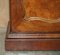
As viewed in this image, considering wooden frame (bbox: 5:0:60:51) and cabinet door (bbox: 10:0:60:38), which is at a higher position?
Answer: cabinet door (bbox: 10:0:60:38)

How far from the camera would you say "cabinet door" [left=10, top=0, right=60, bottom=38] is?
40.5 inches

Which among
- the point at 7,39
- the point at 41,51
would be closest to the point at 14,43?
the point at 7,39

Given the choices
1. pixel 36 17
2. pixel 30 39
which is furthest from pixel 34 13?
pixel 30 39

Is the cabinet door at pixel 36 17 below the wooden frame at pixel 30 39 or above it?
above

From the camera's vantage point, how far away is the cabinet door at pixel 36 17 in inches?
40.5

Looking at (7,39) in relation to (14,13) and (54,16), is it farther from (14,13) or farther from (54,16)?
(54,16)

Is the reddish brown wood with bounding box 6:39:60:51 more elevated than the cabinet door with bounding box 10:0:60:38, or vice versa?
the cabinet door with bounding box 10:0:60:38

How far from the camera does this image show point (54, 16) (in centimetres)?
106

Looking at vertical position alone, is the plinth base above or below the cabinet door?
below

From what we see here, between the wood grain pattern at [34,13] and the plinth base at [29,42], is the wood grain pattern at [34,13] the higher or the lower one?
the higher one

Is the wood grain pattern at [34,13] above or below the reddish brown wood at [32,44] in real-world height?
above

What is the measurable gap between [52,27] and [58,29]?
0.13 feet

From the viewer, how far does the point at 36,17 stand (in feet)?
3.45

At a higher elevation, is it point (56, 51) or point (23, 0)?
point (23, 0)
